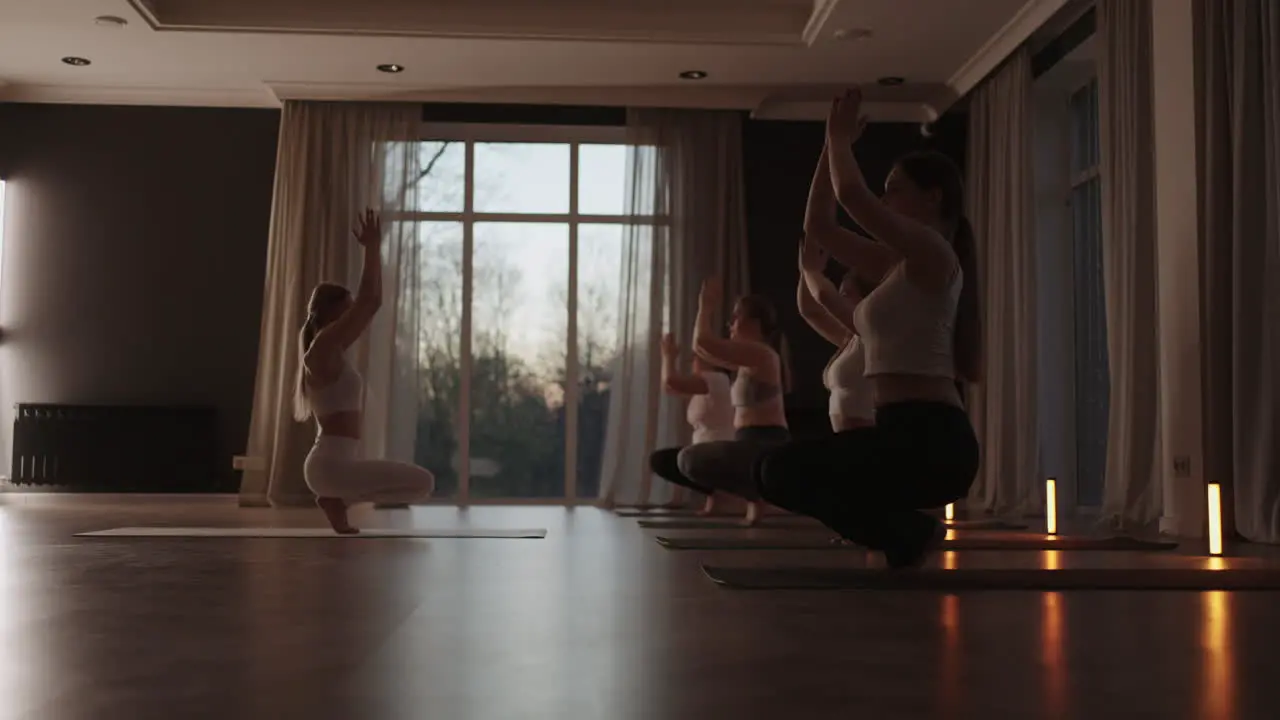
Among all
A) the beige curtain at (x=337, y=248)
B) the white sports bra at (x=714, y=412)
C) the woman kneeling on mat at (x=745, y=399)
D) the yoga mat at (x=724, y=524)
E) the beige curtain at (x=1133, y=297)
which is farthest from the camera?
the beige curtain at (x=337, y=248)

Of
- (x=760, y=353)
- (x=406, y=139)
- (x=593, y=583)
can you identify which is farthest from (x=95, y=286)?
(x=593, y=583)

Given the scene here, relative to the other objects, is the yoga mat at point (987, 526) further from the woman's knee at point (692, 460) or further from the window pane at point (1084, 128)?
the window pane at point (1084, 128)

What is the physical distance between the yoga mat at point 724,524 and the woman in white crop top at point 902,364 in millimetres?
2073

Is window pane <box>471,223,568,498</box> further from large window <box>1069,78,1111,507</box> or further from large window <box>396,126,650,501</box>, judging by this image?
large window <box>1069,78,1111,507</box>

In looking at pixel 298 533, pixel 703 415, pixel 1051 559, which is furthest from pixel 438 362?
pixel 1051 559

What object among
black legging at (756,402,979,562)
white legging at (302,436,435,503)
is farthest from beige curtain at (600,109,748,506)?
black legging at (756,402,979,562)

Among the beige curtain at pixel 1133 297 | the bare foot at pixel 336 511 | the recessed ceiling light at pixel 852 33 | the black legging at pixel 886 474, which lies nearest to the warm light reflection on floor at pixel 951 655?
the black legging at pixel 886 474

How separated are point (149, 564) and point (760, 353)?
252 cm

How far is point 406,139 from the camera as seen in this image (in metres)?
7.89

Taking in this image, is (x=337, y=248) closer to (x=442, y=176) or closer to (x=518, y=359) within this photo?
(x=442, y=176)

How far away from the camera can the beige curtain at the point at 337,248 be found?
7.66 m

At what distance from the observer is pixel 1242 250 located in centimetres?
459

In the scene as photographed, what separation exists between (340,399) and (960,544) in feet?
7.16

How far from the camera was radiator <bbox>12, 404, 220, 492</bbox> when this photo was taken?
753 cm
